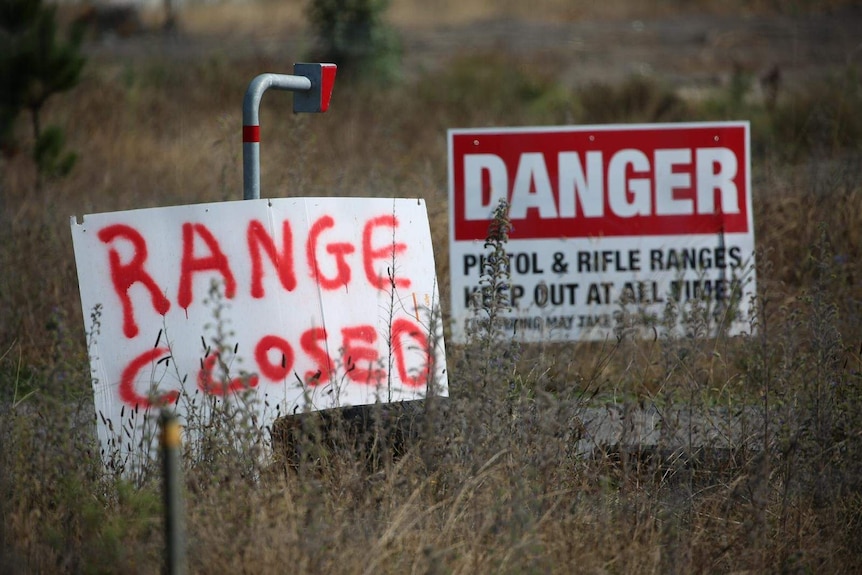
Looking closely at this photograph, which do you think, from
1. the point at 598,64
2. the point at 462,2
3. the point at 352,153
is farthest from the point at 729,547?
the point at 462,2

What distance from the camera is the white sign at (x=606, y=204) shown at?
542 cm

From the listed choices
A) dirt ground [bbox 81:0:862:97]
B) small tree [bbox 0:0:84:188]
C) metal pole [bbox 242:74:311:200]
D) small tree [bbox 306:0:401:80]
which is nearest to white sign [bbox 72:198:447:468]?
metal pole [bbox 242:74:311:200]

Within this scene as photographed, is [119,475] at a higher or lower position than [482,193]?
lower

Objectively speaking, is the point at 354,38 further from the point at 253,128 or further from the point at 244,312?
the point at 244,312

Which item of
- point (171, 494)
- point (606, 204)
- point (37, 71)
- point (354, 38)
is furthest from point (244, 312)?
point (354, 38)

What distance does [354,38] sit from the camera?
49.8ft

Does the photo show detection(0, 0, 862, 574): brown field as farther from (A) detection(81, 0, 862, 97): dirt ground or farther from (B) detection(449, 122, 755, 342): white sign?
(A) detection(81, 0, 862, 97): dirt ground

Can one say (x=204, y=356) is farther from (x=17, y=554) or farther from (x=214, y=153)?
(x=214, y=153)

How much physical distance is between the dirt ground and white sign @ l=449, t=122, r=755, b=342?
385 inches

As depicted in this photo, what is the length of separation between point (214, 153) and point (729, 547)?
7810 millimetres

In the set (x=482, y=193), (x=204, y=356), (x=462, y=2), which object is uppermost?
(x=462, y=2)

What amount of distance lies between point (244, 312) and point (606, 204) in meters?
2.62

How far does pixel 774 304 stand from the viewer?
5797 mm

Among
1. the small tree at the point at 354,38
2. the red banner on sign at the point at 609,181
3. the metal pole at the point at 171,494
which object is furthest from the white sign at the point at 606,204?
the small tree at the point at 354,38
